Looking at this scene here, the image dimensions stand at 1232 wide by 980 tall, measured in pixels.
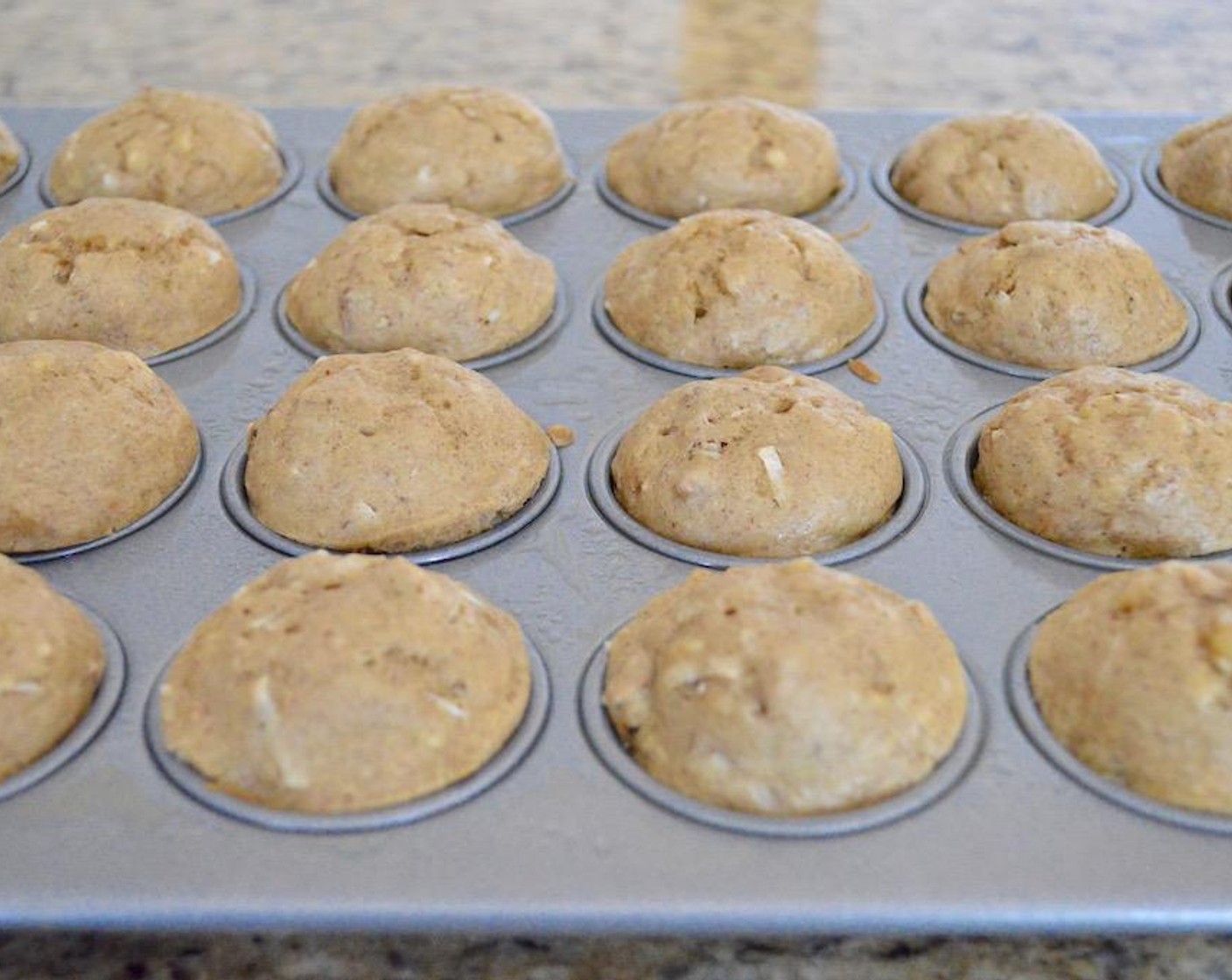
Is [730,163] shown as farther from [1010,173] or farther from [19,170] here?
[19,170]

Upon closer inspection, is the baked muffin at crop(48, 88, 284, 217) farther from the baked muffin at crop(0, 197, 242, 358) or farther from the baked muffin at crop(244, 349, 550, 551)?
the baked muffin at crop(244, 349, 550, 551)

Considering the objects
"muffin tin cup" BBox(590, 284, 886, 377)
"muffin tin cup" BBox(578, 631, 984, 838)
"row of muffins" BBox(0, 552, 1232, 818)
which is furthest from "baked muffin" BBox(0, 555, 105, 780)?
"muffin tin cup" BBox(590, 284, 886, 377)

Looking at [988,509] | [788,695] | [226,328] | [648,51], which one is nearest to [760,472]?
[988,509]

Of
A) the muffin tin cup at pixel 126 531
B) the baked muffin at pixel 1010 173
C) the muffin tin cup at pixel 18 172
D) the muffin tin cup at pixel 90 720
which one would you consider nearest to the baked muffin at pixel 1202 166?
the baked muffin at pixel 1010 173

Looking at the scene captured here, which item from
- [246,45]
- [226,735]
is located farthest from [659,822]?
[246,45]

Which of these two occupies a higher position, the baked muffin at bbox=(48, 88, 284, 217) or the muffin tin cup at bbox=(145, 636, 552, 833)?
the baked muffin at bbox=(48, 88, 284, 217)

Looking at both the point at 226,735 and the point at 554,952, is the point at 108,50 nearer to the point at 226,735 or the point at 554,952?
the point at 226,735

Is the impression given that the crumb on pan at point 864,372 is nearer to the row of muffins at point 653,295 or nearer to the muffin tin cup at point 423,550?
the row of muffins at point 653,295
